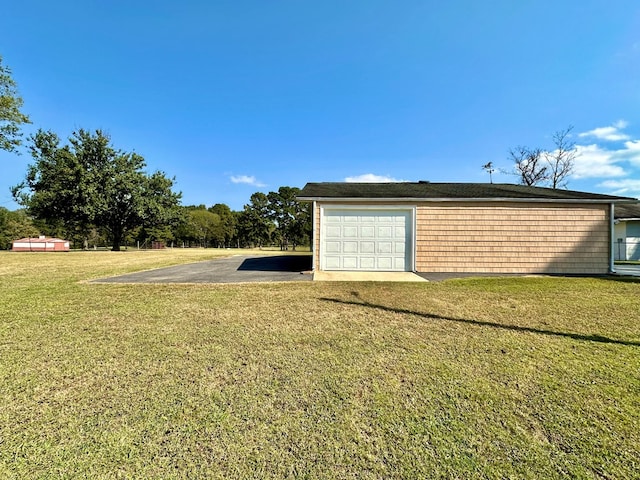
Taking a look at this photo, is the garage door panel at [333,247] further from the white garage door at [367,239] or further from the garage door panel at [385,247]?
the garage door panel at [385,247]

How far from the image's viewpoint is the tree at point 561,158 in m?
24.9

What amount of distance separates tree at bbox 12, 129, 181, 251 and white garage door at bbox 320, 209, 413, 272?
21.8 meters

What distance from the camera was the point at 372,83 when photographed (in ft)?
47.4

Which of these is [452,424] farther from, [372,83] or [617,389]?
[372,83]

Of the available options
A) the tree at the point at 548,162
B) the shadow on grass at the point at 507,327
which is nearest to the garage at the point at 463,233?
the shadow on grass at the point at 507,327

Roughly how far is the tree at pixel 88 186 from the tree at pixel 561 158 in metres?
36.2

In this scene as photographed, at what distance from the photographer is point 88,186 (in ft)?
73.4

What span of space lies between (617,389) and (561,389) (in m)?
0.47

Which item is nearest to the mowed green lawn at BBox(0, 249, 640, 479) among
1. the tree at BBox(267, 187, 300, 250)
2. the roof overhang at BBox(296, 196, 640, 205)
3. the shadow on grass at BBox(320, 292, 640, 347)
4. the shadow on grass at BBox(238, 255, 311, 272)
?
the shadow on grass at BBox(320, 292, 640, 347)

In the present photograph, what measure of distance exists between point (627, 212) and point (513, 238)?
13613 mm

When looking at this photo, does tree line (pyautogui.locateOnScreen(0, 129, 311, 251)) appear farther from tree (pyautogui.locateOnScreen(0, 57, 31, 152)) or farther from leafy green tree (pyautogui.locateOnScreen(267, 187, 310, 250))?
leafy green tree (pyautogui.locateOnScreen(267, 187, 310, 250))

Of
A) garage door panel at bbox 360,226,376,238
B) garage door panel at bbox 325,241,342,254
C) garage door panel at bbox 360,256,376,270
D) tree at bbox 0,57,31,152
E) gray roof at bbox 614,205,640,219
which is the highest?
tree at bbox 0,57,31,152

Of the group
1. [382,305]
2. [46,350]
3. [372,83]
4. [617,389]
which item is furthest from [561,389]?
[372,83]

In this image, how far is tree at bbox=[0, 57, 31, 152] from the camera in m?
18.8
